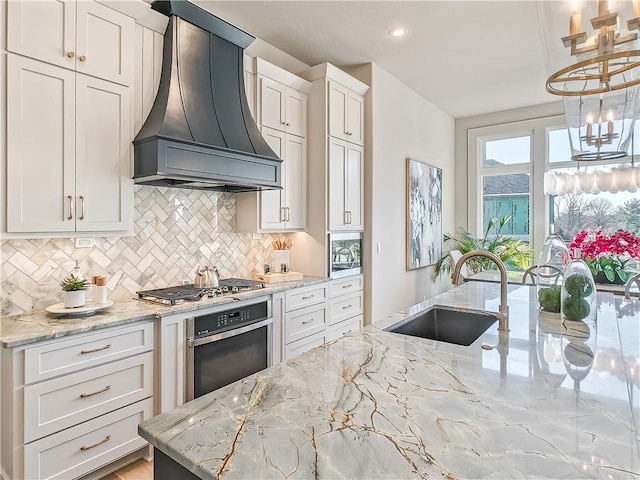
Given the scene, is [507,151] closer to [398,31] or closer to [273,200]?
[398,31]

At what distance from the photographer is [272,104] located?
325cm

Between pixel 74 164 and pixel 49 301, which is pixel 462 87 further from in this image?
pixel 49 301

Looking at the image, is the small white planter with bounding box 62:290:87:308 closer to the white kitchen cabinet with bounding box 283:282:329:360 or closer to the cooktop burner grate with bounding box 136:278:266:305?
the cooktop burner grate with bounding box 136:278:266:305

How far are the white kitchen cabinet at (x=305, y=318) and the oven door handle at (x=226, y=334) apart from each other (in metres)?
0.26

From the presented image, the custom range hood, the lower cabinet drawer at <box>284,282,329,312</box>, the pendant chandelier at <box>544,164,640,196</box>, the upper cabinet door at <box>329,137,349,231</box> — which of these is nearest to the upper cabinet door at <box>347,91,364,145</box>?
the upper cabinet door at <box>329,137,349,231</box>

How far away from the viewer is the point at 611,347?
1.50 m

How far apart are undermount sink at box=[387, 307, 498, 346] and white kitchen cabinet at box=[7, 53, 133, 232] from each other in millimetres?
1822

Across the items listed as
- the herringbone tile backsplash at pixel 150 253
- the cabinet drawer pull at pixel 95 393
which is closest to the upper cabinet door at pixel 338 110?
the herringbone tile backsplash at pixel 150 253

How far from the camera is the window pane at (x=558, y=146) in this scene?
17.8ft

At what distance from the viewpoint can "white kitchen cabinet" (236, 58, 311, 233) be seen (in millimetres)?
3148

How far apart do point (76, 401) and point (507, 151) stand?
6.13 metres

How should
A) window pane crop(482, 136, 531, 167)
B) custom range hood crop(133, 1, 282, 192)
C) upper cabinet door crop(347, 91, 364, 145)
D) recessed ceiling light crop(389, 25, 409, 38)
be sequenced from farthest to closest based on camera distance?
window pane crop(482, 136, 531, 167) < upper cabinet door crop(347, 91, 364, 145) < recessed ceiling light crop(389, 25, 409, 38) < custom range hood crop(133, 1, 282, 192)

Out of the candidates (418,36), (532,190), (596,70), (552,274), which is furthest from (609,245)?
(532,190)

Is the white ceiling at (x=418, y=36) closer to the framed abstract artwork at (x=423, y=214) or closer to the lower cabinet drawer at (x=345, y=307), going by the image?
the framed abstract artwork at (x=423, y=214)
